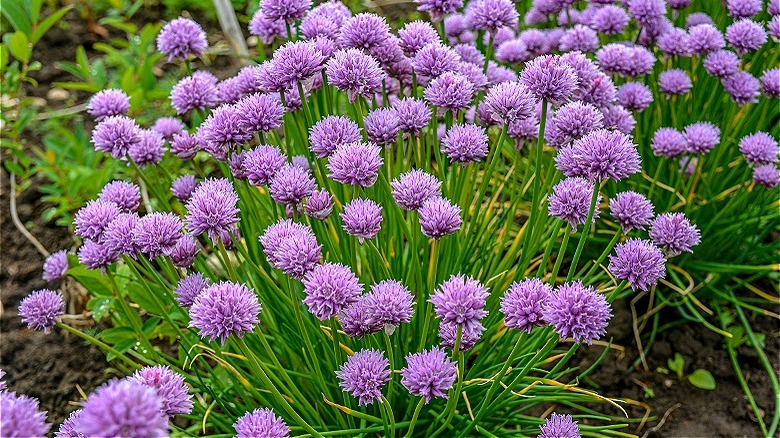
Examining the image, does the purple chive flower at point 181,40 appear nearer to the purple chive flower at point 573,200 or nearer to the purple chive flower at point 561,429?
the purple chive flower at point 573,200

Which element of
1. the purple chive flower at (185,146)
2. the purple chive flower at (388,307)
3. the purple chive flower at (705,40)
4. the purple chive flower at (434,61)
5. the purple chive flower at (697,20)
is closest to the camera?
the purple chive flower at (388,307)

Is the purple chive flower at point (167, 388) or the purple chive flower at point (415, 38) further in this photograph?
the purple chive flower at point (415, 38)

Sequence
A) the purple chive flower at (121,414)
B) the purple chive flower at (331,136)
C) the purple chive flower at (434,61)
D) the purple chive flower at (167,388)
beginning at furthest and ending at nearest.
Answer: the purple chive flower at (434,61) < the purple chive flower at (331,136) < the purple chive flower at (167,388) < the purple chive flower at (121,414)

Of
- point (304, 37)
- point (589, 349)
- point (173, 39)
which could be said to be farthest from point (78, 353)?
point (589, 349)

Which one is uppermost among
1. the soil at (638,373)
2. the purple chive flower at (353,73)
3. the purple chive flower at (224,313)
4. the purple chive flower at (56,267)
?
the purple chive flower at (353,73)

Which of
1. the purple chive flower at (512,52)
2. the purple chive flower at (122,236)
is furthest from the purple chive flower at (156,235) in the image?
the purple chive flower at (512,52)

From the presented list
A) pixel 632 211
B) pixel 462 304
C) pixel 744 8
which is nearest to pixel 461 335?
pixel 462 304

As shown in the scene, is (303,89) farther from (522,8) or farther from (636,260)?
(522,8)

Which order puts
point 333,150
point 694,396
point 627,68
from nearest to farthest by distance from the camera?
point 333,150, point 627,68, point 694,396
